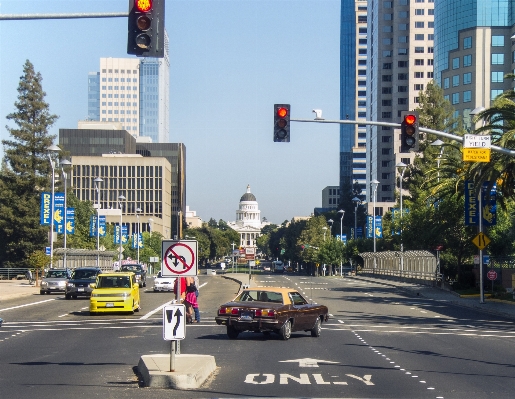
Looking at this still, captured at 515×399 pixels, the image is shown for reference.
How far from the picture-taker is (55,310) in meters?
35.2

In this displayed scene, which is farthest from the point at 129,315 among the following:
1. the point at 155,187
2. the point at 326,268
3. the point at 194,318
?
the point at 155,187

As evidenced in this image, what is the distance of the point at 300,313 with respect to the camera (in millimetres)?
22641

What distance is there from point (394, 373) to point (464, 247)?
41258 millimetres

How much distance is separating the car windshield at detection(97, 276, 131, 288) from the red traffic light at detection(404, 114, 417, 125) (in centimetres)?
1462

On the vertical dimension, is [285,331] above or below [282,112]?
below

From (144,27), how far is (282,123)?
34.5 feet

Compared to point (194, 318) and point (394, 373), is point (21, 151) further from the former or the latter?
point (394, 373)

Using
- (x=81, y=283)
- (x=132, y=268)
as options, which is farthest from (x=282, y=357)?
(x=132, y=268)

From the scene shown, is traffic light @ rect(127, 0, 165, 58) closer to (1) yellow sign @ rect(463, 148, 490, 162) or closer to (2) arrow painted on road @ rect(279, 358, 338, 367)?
(2) arrow painted on road @ rect(279, 358, 338, 367)

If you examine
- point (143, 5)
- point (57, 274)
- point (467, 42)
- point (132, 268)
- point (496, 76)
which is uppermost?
point (467, 42)

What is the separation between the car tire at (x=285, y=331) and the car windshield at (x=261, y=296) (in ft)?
2.38

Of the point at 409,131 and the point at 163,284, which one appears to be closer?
the point at 409,131

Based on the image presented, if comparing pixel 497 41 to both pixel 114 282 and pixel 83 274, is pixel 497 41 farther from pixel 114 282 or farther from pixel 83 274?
pixel 114 282

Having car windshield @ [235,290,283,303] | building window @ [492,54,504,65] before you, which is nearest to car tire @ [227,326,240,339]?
car windshield @ [235,290,283,303]
